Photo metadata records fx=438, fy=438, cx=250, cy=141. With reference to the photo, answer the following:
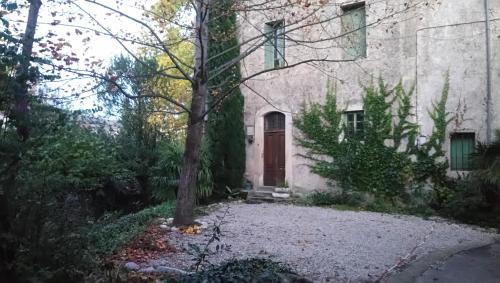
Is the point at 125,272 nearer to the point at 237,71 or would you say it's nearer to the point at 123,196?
the point at 123,196

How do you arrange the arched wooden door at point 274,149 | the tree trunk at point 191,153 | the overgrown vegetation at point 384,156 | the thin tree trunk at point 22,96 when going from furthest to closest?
1. the arched wooden door at point 274,149
2. the overgrown vegetation at point 384,156
3. the tree trunk at point 191,153
4. the thin tree trunk at point 22,96

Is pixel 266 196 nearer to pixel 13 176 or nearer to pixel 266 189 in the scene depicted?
pixel 266 189

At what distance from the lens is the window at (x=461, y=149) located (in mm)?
12141

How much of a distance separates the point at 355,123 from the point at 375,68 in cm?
184

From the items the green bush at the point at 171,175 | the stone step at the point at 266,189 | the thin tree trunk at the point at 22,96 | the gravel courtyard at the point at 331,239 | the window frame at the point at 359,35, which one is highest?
the window frame at the point at 359,35

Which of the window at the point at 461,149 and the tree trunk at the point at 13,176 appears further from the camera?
the window at the point at 461,149

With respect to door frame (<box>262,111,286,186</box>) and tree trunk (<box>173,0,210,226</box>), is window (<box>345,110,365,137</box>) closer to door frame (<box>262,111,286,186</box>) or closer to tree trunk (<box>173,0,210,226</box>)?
door frame (<box>262,111,286,186</box>)

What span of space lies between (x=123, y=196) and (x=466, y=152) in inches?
403

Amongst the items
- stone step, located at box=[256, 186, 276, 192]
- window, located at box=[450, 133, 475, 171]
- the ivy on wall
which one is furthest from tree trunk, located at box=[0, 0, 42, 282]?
stone step, located at box=[256, 186, 276, 192]

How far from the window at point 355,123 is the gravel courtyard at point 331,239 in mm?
3030

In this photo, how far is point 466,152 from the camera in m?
12.2

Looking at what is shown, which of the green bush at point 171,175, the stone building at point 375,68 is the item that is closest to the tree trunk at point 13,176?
the stone building at point 375,68

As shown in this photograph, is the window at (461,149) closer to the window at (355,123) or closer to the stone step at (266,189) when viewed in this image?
the window at (355,123)

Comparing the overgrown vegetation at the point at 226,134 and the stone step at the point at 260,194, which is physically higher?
the overgrown vegetation at the point at 226,134
